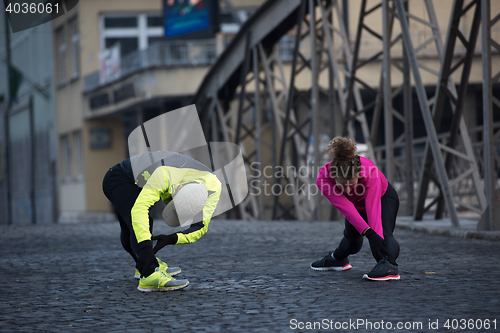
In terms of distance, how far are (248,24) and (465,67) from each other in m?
7.04

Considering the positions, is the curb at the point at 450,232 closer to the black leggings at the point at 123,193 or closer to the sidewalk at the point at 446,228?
the sidewalk at the point at 446,228

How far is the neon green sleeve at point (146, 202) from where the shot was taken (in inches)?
209

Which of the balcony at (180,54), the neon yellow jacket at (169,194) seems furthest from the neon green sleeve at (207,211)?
the balcony at (180,54)

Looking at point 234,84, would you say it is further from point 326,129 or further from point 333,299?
point 333,299

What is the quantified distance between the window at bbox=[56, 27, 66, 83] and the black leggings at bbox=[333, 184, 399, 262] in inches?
1121

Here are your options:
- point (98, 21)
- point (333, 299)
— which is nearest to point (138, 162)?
point (333, 299)

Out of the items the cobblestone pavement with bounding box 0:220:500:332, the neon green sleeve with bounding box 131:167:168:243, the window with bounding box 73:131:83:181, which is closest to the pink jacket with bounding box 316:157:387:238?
the cobblestone pavement with bounding box 0:220:500:332

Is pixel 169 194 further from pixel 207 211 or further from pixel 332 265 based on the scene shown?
pixel 332 265

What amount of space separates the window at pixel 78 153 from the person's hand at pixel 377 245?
89.1ft

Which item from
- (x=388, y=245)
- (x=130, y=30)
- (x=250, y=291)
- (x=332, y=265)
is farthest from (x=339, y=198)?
(x=130, y=30)

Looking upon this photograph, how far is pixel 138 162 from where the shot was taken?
5.77 meters

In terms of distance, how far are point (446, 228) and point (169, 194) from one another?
508 cm

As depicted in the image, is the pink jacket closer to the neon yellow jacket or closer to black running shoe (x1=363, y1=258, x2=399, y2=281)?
black running shoe (x1=363, y1=258, x2=399, y2=281)

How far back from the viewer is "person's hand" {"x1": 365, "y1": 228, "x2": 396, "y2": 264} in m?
5.58
